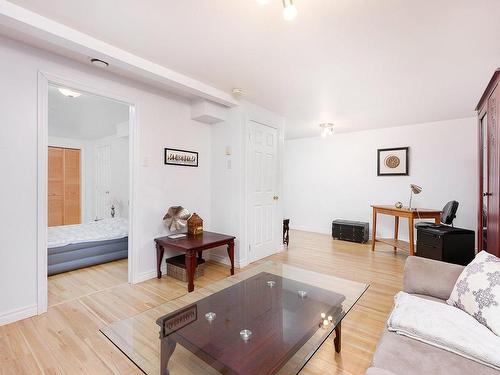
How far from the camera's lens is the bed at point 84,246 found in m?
3.12

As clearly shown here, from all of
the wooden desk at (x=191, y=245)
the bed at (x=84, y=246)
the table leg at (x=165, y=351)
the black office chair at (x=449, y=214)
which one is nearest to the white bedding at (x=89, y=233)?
the bed at (x=84, y=246)

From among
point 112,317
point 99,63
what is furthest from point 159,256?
point 99,63

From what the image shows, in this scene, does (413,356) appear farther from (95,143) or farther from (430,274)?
(95,143)

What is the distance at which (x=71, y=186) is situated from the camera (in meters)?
5.64

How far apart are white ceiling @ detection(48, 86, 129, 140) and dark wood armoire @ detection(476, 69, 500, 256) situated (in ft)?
12.0

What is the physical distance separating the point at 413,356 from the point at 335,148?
493 centimetres

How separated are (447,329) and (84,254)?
3.86 metres

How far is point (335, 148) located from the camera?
18.1ft

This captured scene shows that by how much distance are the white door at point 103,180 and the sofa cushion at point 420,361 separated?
18.4ft

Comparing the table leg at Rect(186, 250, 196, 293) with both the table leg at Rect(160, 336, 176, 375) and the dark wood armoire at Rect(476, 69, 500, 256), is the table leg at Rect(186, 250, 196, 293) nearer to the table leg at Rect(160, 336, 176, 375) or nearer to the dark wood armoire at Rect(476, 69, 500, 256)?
the table leg at Rect(160, 336, 176, 375)

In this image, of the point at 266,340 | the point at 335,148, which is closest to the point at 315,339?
the point at 266,340

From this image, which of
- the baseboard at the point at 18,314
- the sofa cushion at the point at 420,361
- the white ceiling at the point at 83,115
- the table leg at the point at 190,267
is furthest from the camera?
the white ceiling at the point at 83,115

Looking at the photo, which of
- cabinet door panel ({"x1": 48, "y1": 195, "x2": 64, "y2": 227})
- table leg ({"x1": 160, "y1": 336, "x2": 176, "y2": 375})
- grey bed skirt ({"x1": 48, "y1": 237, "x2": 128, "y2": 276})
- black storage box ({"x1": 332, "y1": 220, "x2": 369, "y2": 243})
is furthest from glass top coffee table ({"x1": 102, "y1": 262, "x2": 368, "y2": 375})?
cabinet door panel ({"x1": 48, "y1": 195, "x2": 64, "y2": 227})

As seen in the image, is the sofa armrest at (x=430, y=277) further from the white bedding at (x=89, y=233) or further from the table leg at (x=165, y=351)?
the white bedding at (x=89, y=233)
